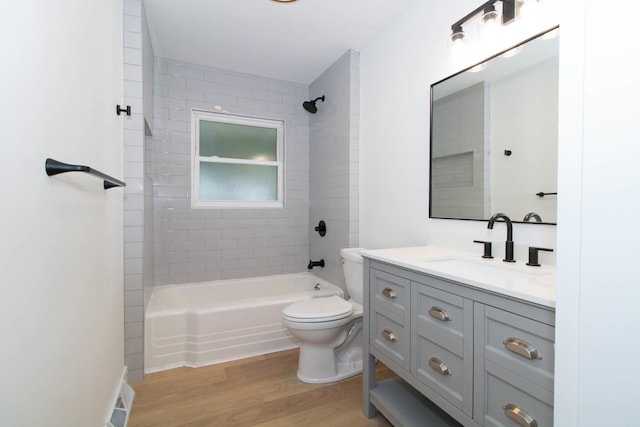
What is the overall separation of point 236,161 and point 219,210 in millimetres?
550

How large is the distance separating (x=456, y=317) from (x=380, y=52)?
2.04m

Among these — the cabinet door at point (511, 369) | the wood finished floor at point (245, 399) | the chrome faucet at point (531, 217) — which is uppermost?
the chrome faucet at point (531, 217)

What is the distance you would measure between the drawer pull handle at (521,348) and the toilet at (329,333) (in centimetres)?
112

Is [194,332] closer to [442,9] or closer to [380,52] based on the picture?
[380,52]

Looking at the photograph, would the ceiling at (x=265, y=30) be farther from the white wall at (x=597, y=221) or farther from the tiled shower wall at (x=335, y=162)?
the white wall at (x=597, y=221)

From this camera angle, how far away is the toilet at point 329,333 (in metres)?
1.89

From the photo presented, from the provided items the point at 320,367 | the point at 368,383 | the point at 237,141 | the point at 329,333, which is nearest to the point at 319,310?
the point at 329,333

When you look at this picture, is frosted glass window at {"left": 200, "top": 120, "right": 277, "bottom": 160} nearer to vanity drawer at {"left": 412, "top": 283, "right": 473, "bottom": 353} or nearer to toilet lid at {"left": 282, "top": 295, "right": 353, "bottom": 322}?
toilet lid at {"left": 282, "top": 295, "right": 353, "bottom": 322}

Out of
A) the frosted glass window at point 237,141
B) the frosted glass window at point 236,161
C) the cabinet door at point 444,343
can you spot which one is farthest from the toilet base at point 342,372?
the frosted glass window at point 237,141

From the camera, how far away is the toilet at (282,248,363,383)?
1.89 meters

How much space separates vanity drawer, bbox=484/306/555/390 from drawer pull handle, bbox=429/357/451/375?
0.21 meters

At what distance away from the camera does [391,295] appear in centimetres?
146

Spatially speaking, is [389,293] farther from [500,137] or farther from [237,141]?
[237,141]

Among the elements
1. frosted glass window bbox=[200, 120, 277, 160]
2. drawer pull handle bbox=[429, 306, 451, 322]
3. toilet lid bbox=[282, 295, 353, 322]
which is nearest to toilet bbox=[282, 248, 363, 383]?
toilet lid bbox=[282, 295, 353, 322]
